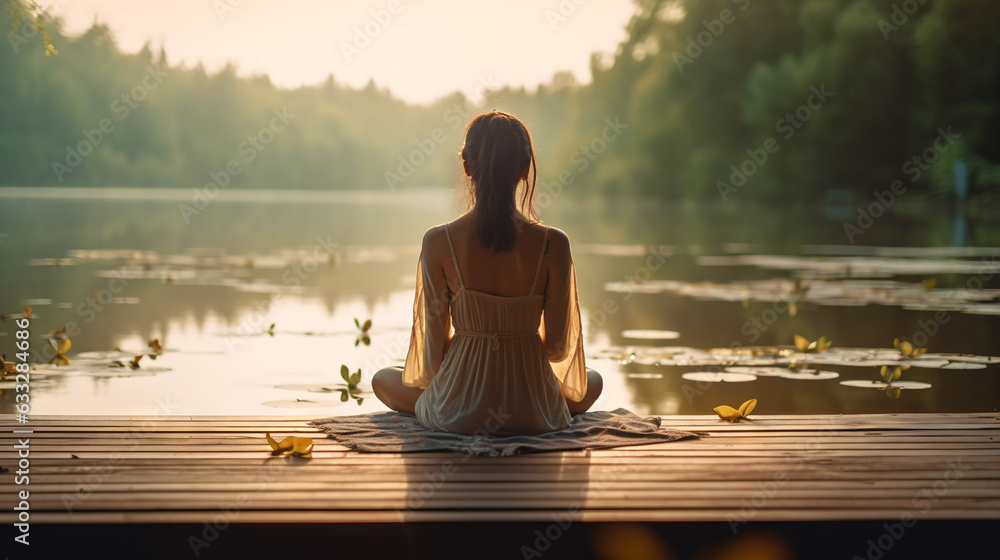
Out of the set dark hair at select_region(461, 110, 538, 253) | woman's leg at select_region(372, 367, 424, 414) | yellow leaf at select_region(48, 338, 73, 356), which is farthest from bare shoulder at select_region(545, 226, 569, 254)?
yellow leaf at select_region(48, 338, 73, 356)

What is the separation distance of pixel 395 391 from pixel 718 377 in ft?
10.2

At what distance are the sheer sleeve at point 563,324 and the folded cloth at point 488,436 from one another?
18 centimetres

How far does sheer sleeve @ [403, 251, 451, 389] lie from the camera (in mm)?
3672

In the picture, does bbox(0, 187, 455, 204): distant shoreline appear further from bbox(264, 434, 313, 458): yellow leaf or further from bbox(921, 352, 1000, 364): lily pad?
bbox(264, 434, 313, 458): yellow leaf

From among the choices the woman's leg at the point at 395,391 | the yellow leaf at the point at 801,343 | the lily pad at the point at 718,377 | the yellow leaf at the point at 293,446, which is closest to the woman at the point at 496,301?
the woman's leg at the point at 395,391

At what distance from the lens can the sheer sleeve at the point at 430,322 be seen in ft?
12.0

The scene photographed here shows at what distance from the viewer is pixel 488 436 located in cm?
353

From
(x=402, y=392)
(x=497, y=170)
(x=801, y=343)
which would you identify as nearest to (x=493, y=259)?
(x=497, y=170)

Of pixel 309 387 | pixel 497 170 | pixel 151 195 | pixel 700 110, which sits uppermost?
pixel 700 110

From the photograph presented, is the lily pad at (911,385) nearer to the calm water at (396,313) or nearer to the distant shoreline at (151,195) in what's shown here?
the calm water at (396,313)

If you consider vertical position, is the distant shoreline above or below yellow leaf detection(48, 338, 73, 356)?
above

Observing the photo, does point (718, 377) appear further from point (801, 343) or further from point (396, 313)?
point (396, 313)

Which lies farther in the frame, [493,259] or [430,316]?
[430,316]

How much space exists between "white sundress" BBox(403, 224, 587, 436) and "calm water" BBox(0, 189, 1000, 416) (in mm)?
1764
